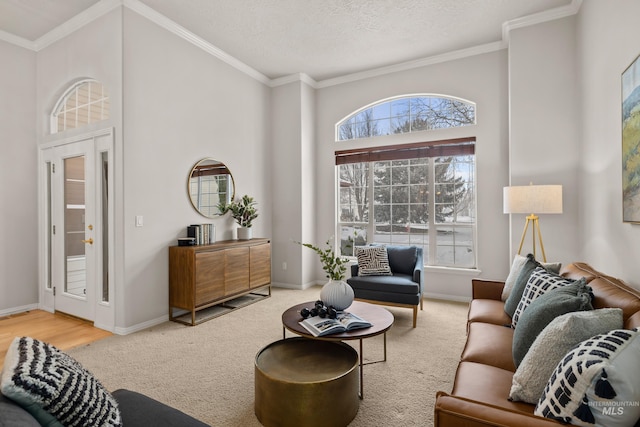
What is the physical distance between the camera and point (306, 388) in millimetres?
1737

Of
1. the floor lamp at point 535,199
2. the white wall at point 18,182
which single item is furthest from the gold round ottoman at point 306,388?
the white wall at point 18,182

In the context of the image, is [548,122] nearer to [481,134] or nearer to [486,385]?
[481,134]

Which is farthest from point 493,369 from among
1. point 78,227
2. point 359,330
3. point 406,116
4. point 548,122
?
point 78,227

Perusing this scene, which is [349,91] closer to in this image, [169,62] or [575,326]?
[169,62]

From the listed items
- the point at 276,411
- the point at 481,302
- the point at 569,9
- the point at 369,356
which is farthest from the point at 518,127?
the point at 276,411

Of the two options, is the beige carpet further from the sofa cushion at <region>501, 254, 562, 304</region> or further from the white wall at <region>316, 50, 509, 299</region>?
the white wall at <region>316, 50, 509, 299</region>

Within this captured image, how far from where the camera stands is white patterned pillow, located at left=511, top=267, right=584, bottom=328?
198cm

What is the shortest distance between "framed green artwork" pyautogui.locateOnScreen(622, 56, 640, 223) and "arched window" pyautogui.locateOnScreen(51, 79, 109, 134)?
4.55 m

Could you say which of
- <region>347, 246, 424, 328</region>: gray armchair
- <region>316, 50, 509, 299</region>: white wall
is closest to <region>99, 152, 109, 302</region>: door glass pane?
<region>347, 246, 424, 328</region>: gray armchair

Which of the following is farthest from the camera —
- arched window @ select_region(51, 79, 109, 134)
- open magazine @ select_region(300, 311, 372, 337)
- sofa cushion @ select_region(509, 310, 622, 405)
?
arched window @ select_region(51, 79, 109, 134)

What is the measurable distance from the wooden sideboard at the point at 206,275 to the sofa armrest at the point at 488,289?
2743mm

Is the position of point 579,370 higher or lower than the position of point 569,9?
lower

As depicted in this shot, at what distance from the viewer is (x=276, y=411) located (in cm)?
180

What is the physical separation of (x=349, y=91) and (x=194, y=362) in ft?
14.5
